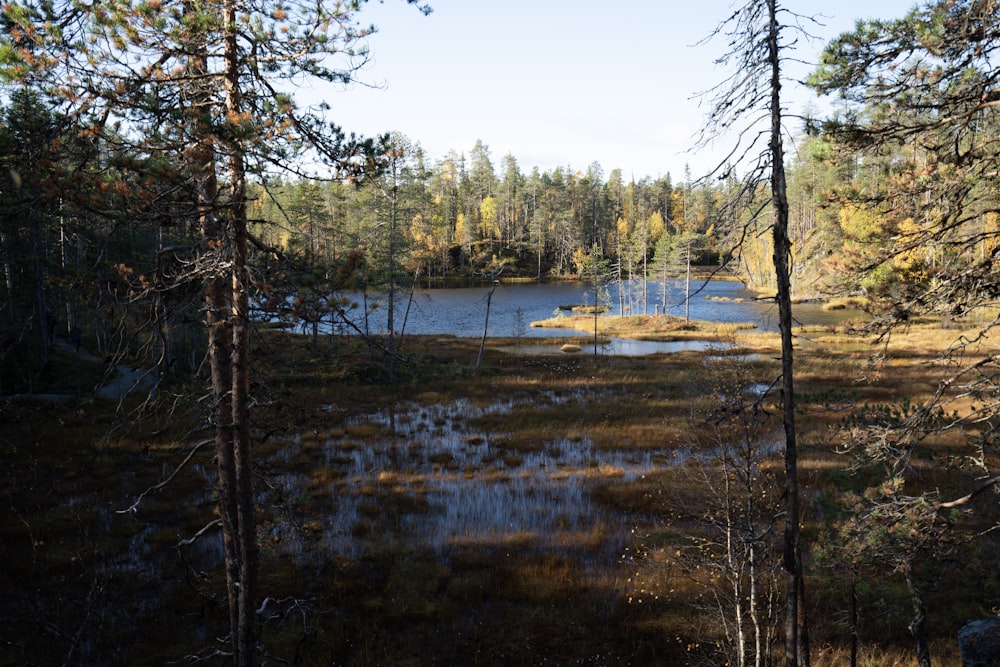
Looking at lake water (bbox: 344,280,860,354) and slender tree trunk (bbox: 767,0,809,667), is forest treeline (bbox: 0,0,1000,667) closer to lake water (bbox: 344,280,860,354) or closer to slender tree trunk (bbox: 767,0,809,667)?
slender tree trunk (bbox: 767,0,809,667)

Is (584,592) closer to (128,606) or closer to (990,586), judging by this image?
(990,586)

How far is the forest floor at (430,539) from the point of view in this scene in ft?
32.2

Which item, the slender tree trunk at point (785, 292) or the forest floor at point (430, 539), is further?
the forest floor at point (430, 539)

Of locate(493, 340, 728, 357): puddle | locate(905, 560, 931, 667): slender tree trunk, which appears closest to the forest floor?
locate(905, 560, 931, 667): slender tree trunk

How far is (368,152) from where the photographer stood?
659 cm

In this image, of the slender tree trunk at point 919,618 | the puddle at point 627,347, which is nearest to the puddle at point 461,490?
the slender tree trunk at point 919,618

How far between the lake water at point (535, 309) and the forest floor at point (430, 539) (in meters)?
23.0

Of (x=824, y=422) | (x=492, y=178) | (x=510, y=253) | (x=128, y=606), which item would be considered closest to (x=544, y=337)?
(x=824, y=422)

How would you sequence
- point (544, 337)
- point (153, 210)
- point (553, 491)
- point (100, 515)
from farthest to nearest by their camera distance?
point (544, 337)
point (553, 491)
point (100, 515)
point (153, 210)

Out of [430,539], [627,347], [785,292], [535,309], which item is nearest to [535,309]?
[535,309]

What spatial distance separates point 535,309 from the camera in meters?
73.3

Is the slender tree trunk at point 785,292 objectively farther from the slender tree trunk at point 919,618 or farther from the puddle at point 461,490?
the puddle at point 461,490

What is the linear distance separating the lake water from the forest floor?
904 inches

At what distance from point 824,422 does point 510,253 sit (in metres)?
87.8
